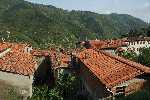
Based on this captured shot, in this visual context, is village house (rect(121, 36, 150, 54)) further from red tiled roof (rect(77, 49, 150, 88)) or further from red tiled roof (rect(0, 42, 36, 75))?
red tiled roof (rect(0, 42, 36, 75))

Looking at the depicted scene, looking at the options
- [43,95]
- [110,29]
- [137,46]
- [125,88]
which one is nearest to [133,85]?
[125,88]

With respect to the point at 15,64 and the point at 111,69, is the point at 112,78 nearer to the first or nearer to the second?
the point at 111,69

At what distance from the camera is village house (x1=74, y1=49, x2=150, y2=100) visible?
70.3ft

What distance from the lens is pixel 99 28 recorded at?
171 meters

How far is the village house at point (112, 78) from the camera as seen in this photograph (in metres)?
21.4

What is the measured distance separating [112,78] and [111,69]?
2598mm

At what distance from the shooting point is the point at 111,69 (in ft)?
80.9

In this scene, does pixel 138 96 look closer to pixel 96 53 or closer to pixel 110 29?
pixel 96 53

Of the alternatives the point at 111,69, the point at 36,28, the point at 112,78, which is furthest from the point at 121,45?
the point at 36,28

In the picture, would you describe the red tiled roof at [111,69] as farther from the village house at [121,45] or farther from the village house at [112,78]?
the village house at [121,45]

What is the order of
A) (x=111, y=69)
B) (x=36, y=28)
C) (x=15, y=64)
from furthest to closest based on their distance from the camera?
(x=36, y=28) → (x=15, y=64) → (x=111, y=69)

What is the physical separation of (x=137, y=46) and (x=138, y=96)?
3366cm

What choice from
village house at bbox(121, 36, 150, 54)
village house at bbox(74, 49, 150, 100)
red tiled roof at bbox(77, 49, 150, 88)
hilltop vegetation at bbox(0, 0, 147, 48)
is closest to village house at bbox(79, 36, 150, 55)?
village house at bbox(121, 36, 150, 54)

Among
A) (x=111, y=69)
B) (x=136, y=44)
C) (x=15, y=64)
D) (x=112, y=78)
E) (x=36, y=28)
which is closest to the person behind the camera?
(x=112, y=78)
